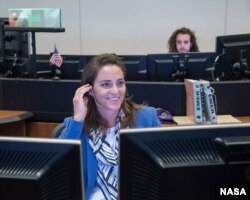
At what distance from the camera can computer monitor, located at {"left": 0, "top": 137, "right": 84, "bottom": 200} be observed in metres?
0.83

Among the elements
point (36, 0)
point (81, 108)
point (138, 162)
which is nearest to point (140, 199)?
point (138, 162)

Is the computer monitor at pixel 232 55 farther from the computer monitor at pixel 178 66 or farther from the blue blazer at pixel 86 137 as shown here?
the blue blazer at pixel 86 137

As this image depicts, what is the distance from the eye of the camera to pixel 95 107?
1.77 metres

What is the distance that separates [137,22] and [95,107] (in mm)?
3832

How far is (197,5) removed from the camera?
206 inches

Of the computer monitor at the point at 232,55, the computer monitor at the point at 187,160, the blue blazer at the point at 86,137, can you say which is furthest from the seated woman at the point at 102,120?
the computer monitor at the point at 232,55

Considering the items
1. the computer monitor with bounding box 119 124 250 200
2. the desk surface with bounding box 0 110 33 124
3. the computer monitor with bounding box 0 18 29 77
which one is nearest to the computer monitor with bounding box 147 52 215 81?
the desk surface with bounding box 0 110 33 124

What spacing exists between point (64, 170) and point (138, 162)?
164 mm

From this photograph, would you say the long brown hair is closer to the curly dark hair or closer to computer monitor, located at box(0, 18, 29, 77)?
computer monitor, located at box(0, 18, 29, 77)

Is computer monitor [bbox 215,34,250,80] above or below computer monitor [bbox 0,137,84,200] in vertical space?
above

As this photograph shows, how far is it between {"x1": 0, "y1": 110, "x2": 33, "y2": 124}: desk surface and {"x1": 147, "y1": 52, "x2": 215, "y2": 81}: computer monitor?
1.06 m

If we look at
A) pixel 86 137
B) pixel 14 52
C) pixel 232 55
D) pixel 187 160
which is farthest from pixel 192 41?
pixel 187 160

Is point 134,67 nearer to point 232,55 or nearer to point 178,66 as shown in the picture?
point 178,66

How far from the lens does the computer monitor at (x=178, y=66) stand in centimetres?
321
